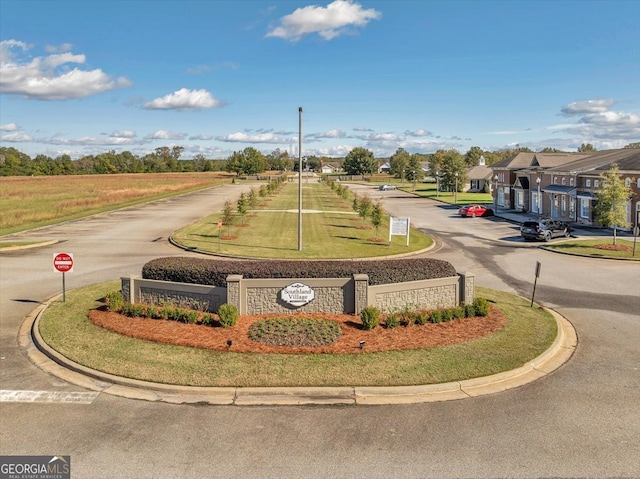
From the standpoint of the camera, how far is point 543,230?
35.8m

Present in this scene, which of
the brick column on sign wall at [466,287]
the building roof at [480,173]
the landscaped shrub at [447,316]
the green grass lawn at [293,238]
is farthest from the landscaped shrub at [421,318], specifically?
the building roof at [480,173]

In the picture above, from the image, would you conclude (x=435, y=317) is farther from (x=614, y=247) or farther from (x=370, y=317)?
(x=614, y=247)

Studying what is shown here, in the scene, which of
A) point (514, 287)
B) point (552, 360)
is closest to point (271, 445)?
point (552, 360)

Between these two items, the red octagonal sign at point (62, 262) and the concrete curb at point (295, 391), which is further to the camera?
the red octagonal sign at point (62, 262)

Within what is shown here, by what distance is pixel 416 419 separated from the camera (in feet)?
33.1

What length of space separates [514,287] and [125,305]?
1617 cm

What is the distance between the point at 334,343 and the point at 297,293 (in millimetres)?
2684

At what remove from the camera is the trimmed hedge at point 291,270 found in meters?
16.3

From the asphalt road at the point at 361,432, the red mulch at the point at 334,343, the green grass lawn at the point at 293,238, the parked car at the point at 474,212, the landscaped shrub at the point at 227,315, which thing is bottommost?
the asphalt road at the point at 361,432

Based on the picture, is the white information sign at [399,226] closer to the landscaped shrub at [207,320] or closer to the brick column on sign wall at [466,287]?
the brick column on sign wall at [466,287]

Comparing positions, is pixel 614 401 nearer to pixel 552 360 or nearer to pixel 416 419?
pixel 552 360

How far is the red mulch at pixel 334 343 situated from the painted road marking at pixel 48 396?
307 cm

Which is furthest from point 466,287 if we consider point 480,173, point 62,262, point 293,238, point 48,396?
point 480,173

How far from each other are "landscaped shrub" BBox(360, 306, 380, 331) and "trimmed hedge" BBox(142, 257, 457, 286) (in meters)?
1.67
